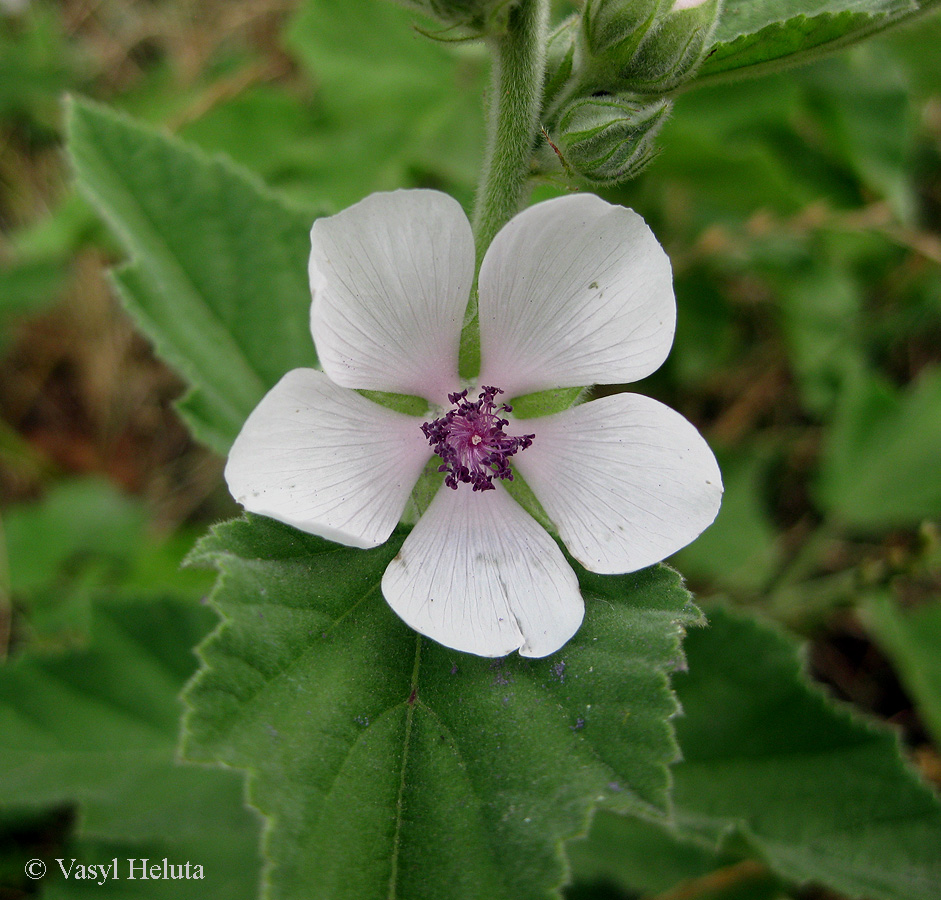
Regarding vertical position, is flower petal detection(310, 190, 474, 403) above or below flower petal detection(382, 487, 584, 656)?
above

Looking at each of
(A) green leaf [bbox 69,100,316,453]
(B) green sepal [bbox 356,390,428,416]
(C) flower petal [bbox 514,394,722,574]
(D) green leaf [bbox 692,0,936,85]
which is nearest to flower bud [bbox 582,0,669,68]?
(D) green leaf [bbox 692,0,936,85]

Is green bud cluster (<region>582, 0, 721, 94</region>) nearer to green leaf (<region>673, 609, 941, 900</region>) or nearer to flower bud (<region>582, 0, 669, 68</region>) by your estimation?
flower bud (<region>582, 0, 669, 68</region>)

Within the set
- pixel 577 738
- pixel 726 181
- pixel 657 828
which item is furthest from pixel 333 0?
pixel 657 828

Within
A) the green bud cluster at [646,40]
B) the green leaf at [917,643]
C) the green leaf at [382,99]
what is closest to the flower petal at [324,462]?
the green bud cluster at [646,40]

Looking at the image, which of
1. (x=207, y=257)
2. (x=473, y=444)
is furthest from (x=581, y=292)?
(x=207, y=257)

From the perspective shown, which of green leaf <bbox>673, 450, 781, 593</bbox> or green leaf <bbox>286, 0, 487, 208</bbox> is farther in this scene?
green leaf <bbox>673, 450, 781, 593</bbox>

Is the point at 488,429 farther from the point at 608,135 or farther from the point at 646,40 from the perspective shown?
the point at 646,40
